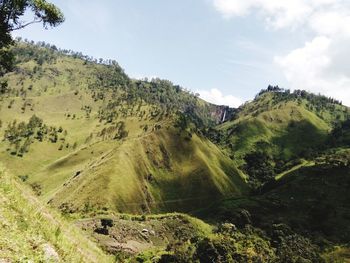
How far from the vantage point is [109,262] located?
794 inches

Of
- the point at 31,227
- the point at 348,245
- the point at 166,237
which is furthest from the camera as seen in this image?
the point at 348,245

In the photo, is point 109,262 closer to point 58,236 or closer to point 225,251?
point 58,236

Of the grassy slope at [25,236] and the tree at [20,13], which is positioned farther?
the tree at [20,13]

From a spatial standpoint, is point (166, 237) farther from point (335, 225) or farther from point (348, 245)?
point (335, 225)

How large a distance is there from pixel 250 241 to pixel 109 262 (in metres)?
110

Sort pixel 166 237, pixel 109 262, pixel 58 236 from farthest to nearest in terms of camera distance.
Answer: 1. pixel 166 237
2. pixel 109 262
3. pixel 58 236

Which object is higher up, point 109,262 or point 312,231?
point 109,262

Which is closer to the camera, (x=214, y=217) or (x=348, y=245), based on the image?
(x=348, y=245)

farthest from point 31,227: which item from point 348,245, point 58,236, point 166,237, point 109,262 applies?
point 348,245

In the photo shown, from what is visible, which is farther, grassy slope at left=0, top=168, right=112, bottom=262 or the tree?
the tree

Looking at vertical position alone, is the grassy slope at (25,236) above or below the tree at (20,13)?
below

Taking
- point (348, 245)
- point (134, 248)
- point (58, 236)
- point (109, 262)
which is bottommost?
point (134, 248)

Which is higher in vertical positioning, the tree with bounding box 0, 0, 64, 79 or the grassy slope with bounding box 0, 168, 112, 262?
the tree with bounding box 0, 0, 64, 79

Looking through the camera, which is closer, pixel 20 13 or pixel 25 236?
pixel 25 236
